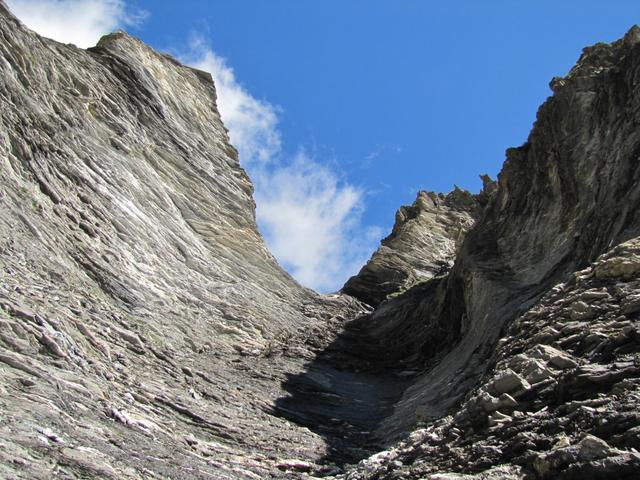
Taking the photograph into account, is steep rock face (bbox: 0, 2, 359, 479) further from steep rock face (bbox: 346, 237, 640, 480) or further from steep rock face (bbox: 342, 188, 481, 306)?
steep rock face (bbox: 342, 188, 481, 306)

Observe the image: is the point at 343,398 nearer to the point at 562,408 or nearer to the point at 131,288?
the point at 131,288

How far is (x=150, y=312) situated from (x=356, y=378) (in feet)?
33.7

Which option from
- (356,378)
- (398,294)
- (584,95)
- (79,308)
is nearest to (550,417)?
(79,308)

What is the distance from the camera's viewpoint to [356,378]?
34125mm

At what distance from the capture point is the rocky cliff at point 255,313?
14.3 m

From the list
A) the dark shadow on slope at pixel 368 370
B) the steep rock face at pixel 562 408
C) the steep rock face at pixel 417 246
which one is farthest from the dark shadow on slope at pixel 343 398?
the steep rock face at pixel 417 246

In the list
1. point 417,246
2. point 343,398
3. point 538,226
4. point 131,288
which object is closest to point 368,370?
point 343,398

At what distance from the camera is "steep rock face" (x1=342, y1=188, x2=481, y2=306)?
5381cm

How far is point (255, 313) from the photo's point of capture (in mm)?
35531

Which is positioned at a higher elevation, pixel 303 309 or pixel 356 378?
pixel 303 309

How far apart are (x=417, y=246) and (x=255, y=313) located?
25266 millimetres

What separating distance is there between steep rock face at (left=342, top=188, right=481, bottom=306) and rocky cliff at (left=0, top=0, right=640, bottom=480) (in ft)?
4.40

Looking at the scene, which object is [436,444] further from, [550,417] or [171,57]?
[171,57]

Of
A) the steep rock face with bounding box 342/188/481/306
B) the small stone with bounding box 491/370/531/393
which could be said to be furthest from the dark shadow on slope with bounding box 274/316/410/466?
the steep rock face with bounding box 342/188/481/306
